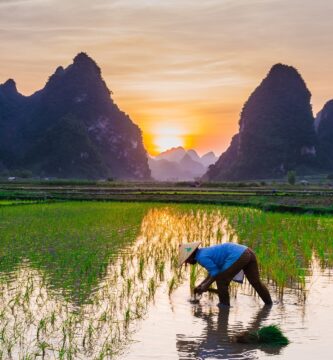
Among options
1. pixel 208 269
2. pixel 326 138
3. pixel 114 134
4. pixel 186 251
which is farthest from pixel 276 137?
pixel 208 269

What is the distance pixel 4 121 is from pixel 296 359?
157262mm

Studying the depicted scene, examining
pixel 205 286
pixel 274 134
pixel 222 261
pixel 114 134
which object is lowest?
pixel 205 286

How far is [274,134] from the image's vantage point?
129375mm

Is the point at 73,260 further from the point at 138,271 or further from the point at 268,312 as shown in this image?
the point at 268,312

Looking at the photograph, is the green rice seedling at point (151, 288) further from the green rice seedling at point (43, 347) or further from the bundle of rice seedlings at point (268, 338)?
the green rice seedling at point (43, 347)

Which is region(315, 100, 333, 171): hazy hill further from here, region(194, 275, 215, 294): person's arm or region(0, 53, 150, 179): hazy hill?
region(194, 275, 215, 294): person's arm

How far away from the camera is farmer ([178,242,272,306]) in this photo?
265 inches

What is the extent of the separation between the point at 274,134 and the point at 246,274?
125259mm

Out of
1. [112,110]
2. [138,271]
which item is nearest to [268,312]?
[138,271]

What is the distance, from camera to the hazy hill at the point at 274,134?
123 metres

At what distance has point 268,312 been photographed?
22.2ft

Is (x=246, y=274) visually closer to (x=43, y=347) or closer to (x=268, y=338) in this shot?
(x=268, y=338)

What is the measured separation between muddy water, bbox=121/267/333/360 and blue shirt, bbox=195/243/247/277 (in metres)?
0.55

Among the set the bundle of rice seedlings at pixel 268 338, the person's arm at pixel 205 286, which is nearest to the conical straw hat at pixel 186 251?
the person's arm at pixel 205 286
